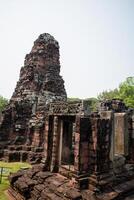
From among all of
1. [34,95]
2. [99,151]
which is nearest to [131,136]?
[99,151]

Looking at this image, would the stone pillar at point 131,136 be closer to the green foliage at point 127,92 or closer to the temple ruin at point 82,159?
the temple ruin at point 82,159

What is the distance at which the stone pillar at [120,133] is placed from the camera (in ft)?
27.8

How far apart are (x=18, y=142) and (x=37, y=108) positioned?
3.95 m

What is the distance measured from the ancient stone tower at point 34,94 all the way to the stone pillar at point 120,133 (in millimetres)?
10728

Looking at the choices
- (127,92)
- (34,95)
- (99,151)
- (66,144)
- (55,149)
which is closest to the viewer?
(99,151)

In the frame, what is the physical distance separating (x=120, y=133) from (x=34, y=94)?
1497 cm

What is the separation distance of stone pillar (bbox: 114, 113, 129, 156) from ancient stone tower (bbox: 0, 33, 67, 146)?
35.2 feet

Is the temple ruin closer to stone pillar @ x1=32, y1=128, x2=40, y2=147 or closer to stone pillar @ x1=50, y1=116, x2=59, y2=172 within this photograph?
stone pillar @ x1=50, y1=116, x2=59, y2=172

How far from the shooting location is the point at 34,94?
22.1 metres

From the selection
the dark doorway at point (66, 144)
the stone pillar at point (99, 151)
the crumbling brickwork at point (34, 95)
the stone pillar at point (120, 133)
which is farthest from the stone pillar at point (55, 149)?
the crumbling brickwork at point (34, 95)

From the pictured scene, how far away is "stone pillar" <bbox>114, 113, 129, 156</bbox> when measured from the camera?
8469 millimetres

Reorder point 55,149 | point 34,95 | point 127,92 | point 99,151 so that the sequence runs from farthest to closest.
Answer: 1. point 127,92
2. point 34,95
3. point 55,149
4. point 99,151

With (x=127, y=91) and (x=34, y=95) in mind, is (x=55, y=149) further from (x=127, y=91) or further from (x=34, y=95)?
(x=127, y=91)

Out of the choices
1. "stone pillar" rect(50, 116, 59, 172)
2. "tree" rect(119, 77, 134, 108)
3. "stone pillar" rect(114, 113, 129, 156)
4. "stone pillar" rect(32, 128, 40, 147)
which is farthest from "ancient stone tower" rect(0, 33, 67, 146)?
"tree" rect(119, 77, 134, 108)
